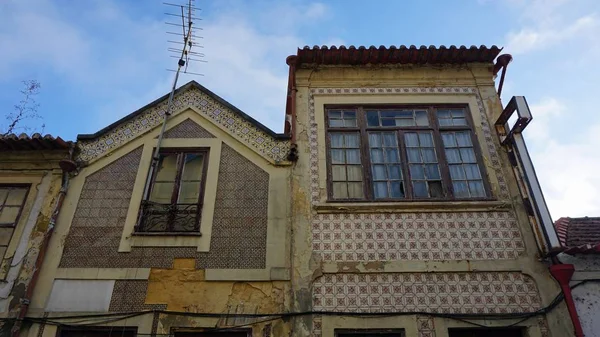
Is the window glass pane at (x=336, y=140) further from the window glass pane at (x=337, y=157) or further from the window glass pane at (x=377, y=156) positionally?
the window glass pane at (x=377, y=156)

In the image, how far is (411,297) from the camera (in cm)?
630

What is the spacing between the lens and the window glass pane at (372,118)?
26.6 feet

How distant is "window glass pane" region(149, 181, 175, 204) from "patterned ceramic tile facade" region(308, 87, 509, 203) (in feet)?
7.72

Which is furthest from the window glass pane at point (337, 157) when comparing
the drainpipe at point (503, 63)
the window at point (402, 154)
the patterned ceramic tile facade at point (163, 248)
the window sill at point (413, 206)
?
the drainpipe at point (503, 63)

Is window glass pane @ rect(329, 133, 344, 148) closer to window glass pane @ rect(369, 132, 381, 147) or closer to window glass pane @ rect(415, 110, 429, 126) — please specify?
window glass pane @ rect(369, 132, 381, 147)

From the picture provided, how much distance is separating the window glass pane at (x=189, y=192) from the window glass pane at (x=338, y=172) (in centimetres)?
226

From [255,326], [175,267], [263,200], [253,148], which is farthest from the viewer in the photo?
[253,148]

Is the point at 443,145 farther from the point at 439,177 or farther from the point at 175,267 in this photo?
the point at 175,267

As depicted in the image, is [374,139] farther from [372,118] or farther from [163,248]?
[163,248]

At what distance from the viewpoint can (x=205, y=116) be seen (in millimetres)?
8125

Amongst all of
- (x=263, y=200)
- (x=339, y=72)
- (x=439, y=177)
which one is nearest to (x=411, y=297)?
(x=439, y=177)

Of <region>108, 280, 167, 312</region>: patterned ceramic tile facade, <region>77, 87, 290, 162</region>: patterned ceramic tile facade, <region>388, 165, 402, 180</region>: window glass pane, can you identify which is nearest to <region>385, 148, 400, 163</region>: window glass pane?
<region>388, 165, 402, 180</region>: window glass pane

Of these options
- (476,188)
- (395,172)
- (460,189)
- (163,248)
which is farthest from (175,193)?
(476,188)

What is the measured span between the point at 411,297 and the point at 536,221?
2300 millimetres
